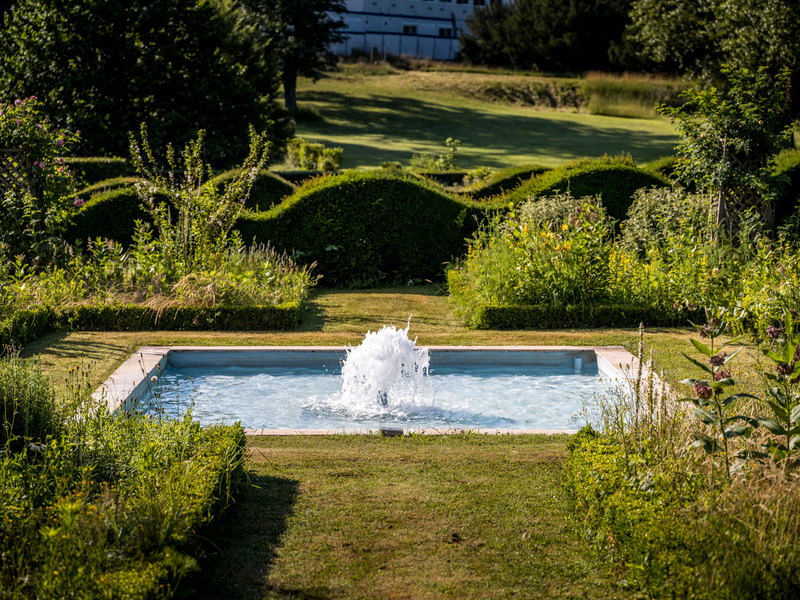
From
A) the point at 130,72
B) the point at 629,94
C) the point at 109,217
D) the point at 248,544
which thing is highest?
the point at 629,94

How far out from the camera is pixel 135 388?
6.65 meters

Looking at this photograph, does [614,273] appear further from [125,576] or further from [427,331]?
[125,576]

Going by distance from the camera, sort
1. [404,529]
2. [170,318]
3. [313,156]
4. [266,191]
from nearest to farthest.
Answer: [404,529]
[170,318]
[266,191]
[313,156]

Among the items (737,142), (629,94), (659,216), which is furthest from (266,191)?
(629,94)

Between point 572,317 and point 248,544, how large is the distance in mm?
6548

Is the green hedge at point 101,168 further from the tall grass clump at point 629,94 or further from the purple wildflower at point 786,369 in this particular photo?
the tall grass clump at point 629,94

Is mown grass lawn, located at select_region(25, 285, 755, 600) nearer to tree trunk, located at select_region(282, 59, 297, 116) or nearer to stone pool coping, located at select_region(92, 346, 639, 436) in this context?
stone pool coping, located at select_region(92, 346, 639, 436)

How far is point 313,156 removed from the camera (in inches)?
1033

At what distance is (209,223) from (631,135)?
29712 millimetres

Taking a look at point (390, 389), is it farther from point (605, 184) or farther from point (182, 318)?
point (605, 184)

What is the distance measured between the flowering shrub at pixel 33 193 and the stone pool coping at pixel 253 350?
3.11 m

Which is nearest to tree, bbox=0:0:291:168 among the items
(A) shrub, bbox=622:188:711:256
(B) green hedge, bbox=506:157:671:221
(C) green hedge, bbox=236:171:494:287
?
(C) green hedge, bbox=236:171:494:287

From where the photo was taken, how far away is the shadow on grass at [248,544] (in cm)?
344

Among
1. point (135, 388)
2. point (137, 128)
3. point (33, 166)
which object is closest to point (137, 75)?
point (137, 128)
